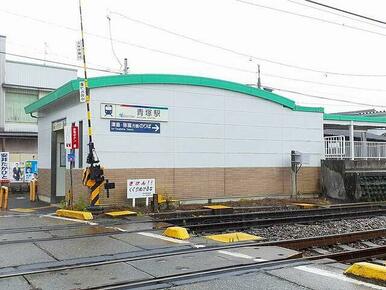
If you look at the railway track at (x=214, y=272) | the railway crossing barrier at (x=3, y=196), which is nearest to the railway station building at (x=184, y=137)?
the railway crossing barrier at (x=3, y=196)

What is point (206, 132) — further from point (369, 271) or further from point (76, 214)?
point (369, 271)

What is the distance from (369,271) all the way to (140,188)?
10549 mm

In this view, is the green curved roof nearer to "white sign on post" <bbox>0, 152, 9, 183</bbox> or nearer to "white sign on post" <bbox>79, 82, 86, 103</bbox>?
"white sign on post" <bbox>79, 82, 86, 103</bbox>

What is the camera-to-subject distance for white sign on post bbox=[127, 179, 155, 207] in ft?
52.3

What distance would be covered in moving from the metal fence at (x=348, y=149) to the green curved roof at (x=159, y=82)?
2218 mm

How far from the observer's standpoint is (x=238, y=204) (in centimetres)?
1827

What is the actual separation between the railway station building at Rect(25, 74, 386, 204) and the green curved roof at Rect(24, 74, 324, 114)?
0.12 ft

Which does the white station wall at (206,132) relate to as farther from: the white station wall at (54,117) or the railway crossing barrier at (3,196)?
the railway crossing barrier at (3,196)

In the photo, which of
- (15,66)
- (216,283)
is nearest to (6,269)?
(216,283)

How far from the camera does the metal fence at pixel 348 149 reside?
77.0 ft

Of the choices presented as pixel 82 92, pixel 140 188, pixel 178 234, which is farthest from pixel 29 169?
pixel 178 234

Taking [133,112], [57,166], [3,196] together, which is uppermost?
[133,112]

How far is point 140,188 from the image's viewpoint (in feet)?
53.0

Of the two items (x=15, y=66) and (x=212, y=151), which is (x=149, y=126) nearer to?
(x=212, y=151)
